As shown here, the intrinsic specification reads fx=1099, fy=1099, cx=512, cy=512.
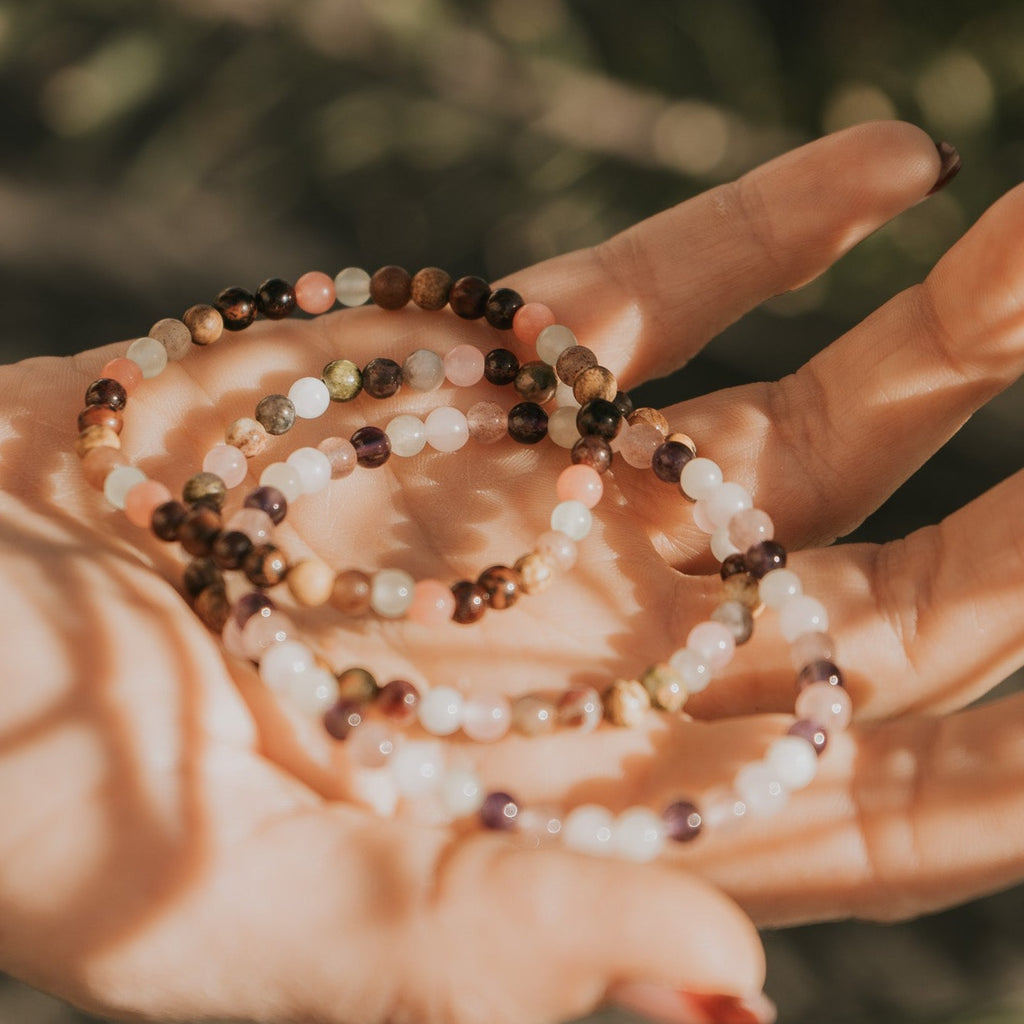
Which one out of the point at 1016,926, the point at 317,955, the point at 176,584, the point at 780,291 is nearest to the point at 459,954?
the point at 317,955

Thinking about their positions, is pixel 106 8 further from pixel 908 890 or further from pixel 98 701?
pixel 908 890

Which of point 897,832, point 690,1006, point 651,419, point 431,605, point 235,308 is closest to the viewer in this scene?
point 690,1006

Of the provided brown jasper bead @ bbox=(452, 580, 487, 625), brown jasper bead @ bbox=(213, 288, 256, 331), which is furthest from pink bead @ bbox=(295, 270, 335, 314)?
brown jasper bead @ bbox=(452, 580, 487, 625)

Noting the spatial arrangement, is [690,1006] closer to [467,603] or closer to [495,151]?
[467,603]

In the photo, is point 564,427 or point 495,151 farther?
point 495,151

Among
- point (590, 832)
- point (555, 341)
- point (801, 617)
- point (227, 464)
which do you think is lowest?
point (590, 832)

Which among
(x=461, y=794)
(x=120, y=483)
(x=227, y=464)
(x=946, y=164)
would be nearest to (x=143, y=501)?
(x=120, y=483)

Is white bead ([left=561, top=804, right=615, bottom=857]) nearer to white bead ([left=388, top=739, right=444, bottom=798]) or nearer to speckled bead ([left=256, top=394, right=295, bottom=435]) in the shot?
white bead ([left=388, top=739, right=444, bottom=798])
